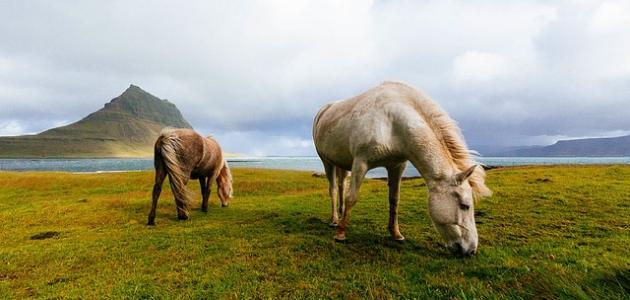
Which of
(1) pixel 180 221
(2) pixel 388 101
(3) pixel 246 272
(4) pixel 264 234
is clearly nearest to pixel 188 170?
(1) pixel 180 221

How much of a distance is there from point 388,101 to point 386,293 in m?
3.57

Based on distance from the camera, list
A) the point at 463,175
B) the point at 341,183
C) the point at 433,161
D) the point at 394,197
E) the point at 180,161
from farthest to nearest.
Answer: the point at 180,161 < the point at 341,183 < the point at 394,197 < the point at 433,161 < the point at 463,175

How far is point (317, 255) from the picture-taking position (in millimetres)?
5586

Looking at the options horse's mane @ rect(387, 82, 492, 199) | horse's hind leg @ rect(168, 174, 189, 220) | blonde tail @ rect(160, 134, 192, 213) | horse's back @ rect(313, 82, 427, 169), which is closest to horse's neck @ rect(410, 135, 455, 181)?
horse's mane @ rect(387, 82, 492, 199)

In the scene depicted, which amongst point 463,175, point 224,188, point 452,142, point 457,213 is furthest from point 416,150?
point 224,188

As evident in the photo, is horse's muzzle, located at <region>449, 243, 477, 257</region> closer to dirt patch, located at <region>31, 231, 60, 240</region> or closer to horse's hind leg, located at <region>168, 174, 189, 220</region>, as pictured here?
horse's hind leg, located at <region>168, 174, 189, 220</region>

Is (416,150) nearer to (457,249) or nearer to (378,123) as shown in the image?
(378,123)

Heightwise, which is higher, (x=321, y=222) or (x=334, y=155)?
(x=334, y=155)

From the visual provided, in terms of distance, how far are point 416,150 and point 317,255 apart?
2.64m

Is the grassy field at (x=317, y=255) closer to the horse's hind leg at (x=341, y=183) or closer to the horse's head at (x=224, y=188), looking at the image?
the horse's hind leg at (x=341, y=183)

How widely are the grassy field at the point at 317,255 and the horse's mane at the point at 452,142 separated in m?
1.25

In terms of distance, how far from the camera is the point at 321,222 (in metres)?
8.65

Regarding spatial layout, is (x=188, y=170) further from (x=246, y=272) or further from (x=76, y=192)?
(x=76, y=192)

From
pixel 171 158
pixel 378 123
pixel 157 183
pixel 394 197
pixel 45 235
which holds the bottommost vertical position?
pixel 45 235
